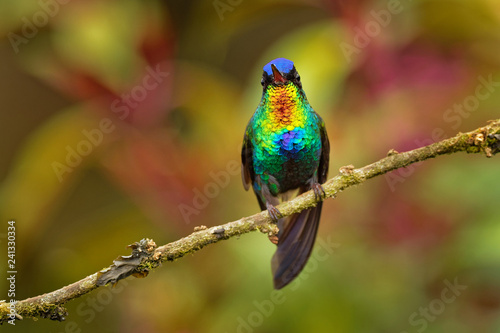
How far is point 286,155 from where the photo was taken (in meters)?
2.70

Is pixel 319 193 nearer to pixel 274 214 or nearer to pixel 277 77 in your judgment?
pixel 274 214

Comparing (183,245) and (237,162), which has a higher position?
(237,162)

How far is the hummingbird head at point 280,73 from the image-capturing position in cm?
242

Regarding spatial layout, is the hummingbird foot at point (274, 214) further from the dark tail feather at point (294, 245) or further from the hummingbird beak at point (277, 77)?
the hummingbird beak at point (277, 77)

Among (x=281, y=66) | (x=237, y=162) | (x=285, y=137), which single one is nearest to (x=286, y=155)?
(x=285, y=137)

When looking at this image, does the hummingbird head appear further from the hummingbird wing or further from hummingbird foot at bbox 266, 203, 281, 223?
hummingbird foot at bbox 266, 203, 281, 223

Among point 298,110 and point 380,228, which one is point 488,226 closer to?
point 380,228

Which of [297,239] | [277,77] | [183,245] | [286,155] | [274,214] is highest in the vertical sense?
[277,77]

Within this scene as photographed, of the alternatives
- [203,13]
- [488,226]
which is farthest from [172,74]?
[488,226]

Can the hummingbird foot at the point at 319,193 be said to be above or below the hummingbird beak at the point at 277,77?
below

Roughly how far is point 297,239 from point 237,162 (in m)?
0.50

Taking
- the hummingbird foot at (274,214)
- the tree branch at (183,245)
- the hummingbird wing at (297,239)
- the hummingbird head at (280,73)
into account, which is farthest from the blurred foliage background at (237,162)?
the tree branch at (183,245)

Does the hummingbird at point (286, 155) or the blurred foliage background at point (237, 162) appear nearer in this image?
the hummingbird at point (286, 155)

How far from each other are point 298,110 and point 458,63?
0.87m
